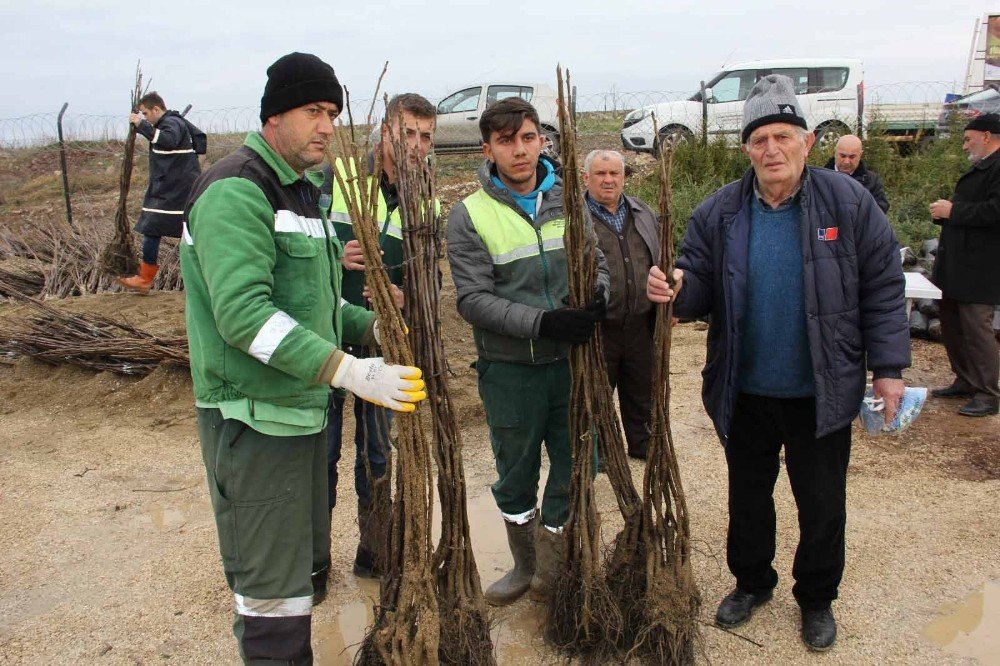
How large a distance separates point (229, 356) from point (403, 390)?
49 centimetres

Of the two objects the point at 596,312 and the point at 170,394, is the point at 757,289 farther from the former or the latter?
the point at 170,394

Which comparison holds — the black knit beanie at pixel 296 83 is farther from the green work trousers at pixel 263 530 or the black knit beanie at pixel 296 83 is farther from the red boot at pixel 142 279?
the red boot at pixel 142 279

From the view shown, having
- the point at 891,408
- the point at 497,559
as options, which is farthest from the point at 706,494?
the point at 891,408

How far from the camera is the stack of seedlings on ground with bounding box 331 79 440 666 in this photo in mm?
2287

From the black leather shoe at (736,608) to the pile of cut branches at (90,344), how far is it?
4094mm

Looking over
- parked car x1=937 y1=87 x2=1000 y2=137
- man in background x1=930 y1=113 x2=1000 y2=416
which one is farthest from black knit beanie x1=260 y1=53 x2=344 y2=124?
parked car x1=937 y1=87 x2=1000 y2=137

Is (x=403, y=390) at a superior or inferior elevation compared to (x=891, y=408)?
superior

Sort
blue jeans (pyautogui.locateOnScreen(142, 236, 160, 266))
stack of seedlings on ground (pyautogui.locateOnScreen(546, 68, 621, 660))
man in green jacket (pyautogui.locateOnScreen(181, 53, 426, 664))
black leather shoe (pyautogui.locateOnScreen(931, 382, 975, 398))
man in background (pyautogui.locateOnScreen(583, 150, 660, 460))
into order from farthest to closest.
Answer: blue jeans (pyautogui.locateOnScreen(142, 236, 160, 266)) < black leather shoe (pyautogui.locateOnScreen(931, 382, 975, 398)) < man in background (pyautogui.locateOnScreen(583, 150, 660, 460)) < stack of seedlings on ground (pyautogui.locateOnScreen(546, 68, 621, 660)) < man in green jacket (pyautogui.locateOnScreen(181, 53, 426, 664))

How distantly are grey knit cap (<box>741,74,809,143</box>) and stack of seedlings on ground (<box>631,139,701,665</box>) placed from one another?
294 mm

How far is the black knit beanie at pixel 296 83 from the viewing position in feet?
7.30

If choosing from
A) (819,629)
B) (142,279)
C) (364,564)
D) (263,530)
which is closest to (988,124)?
(819,629)

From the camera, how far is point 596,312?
105 inches

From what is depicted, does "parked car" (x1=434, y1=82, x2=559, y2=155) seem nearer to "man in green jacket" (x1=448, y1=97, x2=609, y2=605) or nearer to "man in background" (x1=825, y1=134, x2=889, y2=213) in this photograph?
"man in background" (x1=825, y1=134, x2=889, y2=213)

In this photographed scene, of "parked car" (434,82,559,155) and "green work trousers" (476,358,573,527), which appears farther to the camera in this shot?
"parked car" (434,82,559,155)
